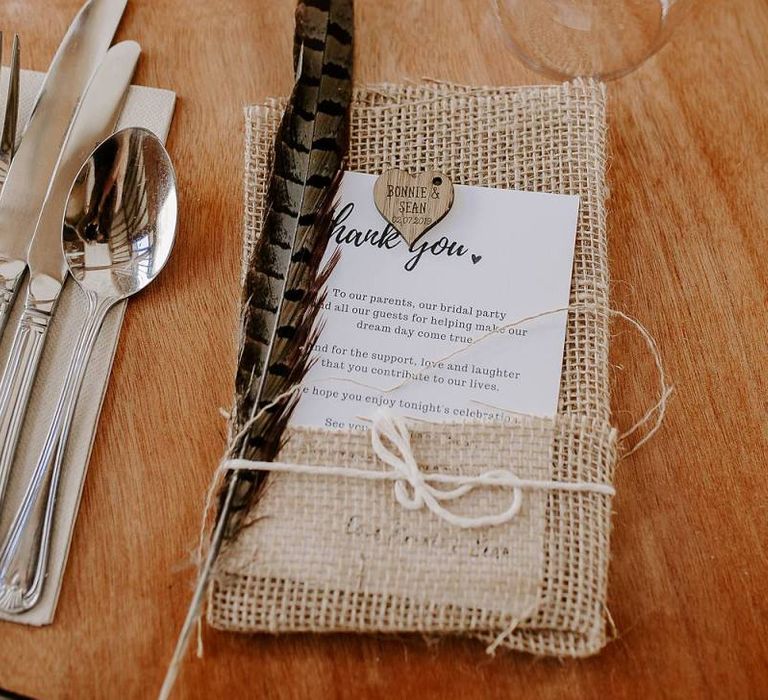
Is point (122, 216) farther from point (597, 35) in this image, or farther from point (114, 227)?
point (597, 35)

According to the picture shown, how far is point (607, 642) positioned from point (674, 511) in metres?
0.11

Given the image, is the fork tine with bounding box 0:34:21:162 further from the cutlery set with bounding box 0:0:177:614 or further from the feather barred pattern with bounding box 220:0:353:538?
the feather barred pattern with bounding box 220:0:353:538

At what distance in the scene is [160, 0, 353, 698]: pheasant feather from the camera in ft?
1.77

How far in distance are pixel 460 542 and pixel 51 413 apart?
33cm

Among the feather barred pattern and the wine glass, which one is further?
the wine glass

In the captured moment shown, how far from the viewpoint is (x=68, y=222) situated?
1.97 ft

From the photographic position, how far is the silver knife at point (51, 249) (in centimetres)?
56

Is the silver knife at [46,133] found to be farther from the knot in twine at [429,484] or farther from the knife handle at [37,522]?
the knot in twine at [429,484]

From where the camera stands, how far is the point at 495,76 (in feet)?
2.29

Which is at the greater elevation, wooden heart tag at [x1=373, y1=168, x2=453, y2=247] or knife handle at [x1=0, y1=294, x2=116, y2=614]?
wooden heart tag at [x1=373, y1=168, x2=453, y2=247]

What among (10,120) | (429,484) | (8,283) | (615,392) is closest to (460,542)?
(429,484)

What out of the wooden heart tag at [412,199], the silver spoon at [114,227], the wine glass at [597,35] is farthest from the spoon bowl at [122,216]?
the wine glass at [597,35]

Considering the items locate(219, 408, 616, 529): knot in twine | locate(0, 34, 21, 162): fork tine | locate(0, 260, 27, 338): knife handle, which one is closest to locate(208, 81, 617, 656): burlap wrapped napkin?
locate(219, 408, 616, 529): knot in twine

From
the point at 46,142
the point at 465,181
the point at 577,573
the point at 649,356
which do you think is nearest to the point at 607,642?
the point at 577,573
